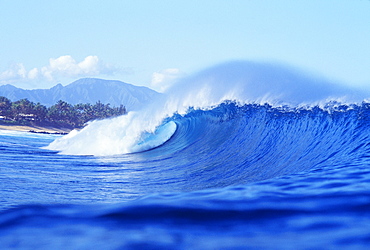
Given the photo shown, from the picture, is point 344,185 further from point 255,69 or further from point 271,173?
point 255,69

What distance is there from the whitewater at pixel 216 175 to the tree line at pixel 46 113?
195ft

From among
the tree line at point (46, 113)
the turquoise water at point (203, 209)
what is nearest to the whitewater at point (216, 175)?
the turquoise water at point (203, 209)

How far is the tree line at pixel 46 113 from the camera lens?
71625 millimetres

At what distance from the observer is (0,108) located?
71.6m

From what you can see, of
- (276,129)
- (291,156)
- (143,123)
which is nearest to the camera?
(291,156)

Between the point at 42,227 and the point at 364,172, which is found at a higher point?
the point at 364,172

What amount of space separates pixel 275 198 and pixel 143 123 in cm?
1230

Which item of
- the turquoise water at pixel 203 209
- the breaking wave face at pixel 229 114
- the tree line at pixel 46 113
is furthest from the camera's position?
the tree line at pixel 46 113

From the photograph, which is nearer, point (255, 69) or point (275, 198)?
point (275, 198)

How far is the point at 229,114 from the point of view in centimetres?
1286

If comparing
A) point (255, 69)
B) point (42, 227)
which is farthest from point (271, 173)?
point (255, 69)

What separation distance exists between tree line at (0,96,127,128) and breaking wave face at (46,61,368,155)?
59525mm

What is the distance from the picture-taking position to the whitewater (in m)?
1.83

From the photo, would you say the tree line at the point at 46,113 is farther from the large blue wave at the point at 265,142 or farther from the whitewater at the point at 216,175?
the large blue wave at the point at 265,142
